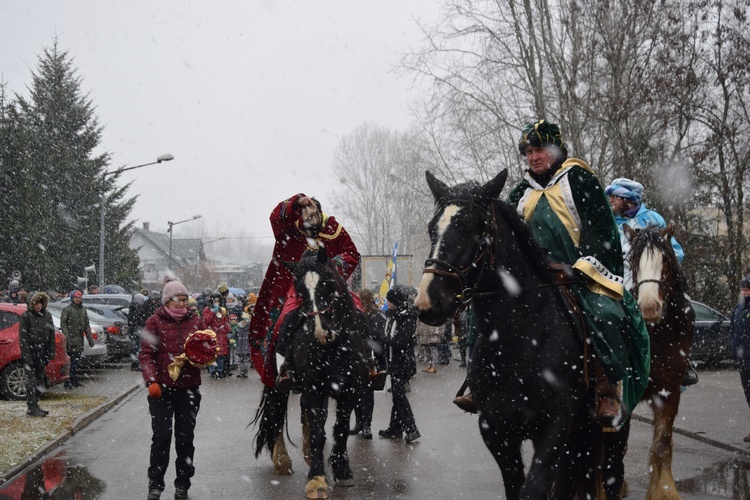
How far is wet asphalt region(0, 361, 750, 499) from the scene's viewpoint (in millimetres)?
8180

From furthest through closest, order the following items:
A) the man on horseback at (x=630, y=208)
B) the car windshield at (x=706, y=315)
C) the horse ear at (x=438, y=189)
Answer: the car windshield at (x=706, y=315) < the man on horseback at (x=630, y=208) < the horse ear at (x=438, y=189)

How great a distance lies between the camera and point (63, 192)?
1737 inches

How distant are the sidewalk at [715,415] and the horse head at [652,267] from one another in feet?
9.06

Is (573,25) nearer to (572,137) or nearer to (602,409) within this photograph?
(572,137)

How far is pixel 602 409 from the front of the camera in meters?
4.95

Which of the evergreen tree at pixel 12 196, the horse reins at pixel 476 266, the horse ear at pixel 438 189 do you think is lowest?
the horse reins at pixel 476 266

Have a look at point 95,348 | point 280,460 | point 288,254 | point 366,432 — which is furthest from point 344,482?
point 95,348

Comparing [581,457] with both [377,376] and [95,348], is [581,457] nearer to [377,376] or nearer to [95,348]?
[377,376]

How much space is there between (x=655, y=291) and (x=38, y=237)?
3466 centimetres

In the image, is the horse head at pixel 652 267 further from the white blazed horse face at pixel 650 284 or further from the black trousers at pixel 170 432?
the black trousers at pixel 170 432

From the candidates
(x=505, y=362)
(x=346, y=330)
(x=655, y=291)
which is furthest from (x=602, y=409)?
(x=346, y=330)

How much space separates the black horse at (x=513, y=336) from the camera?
14.9ft

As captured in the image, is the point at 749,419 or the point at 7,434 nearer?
the point at 7,434

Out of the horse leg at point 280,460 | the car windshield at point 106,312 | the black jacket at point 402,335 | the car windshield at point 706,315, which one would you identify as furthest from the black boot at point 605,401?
the car windshield at point 106,312
